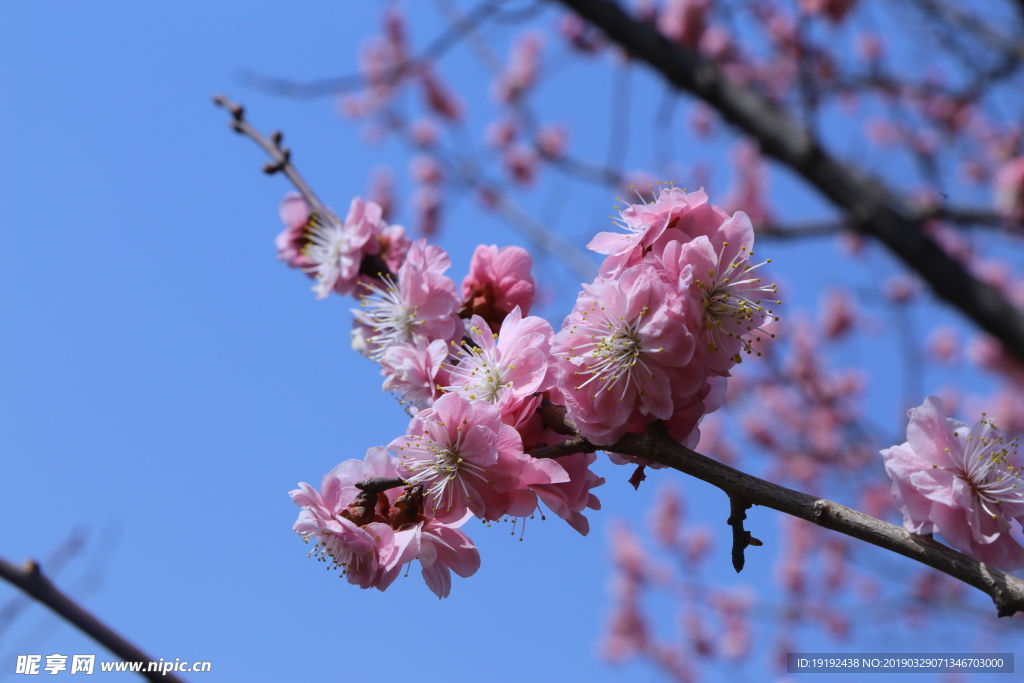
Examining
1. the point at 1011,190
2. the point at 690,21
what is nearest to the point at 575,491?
the point at 1011,190

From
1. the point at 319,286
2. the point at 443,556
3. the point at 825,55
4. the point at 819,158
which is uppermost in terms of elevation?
the point at 825,55

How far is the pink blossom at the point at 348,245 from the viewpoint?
6.56 ft

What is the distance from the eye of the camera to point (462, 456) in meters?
1.24

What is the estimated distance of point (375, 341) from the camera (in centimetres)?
183

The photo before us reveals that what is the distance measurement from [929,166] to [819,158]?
53.3 inches

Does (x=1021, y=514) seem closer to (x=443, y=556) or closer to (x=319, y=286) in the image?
(x=443, y=556)

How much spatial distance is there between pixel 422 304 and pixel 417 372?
0.97 ft

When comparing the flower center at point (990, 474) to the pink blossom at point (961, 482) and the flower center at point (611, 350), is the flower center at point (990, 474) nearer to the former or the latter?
the pink blossom at point (961, 482)

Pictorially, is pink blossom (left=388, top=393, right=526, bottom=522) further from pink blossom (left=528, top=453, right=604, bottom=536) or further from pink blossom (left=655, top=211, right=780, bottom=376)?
pink blossom (left=655, top=211, right=780, bottom=376)

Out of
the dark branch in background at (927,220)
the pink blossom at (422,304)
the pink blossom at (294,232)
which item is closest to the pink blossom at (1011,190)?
the dark branch in background at (927,220)

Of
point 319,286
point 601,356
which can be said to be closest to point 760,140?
point 319,286

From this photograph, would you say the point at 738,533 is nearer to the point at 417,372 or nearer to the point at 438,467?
the point at 438,467

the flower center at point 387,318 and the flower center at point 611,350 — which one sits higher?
the flower center at point 387,318

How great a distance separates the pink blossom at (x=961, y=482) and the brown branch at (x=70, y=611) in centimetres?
117
